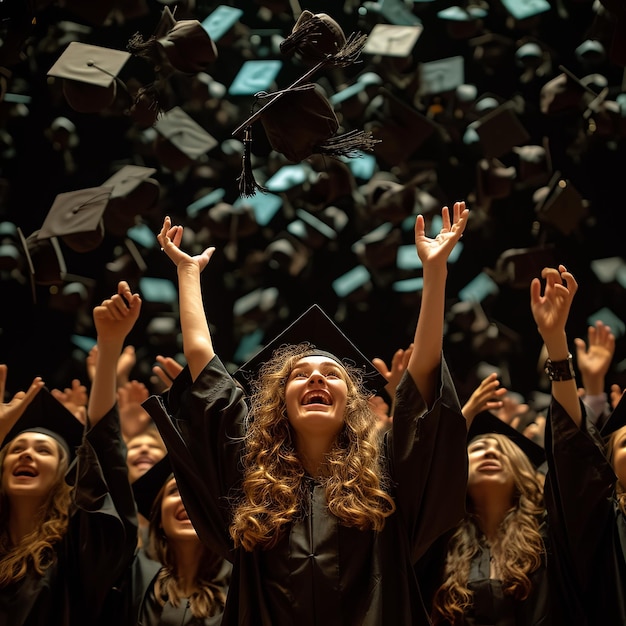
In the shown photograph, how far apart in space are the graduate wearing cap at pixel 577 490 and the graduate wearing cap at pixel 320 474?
52 centimetres

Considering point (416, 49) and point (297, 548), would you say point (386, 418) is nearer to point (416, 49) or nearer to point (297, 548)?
point (297, 548)

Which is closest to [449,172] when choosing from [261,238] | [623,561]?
[261,238]

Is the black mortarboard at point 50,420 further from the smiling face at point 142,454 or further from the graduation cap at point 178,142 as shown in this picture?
the graduation cap at point 178,142

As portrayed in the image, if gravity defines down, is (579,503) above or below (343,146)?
below

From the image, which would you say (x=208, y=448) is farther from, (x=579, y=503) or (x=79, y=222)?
(x=79, y=222)

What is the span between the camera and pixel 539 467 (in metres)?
3.75

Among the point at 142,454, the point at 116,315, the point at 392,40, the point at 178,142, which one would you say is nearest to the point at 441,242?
the point at 116,315

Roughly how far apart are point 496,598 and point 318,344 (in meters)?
1.09

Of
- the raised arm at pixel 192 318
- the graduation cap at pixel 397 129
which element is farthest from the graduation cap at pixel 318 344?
the graduation cap at pixel 397 129

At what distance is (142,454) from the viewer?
13.3ft

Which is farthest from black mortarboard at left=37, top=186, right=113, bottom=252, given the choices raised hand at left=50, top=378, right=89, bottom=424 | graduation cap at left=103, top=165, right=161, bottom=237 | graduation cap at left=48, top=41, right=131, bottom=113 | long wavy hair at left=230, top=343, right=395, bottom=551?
long wavy hair at left=230, top=343, right=395, bottom=551

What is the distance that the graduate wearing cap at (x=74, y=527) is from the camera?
3.14m

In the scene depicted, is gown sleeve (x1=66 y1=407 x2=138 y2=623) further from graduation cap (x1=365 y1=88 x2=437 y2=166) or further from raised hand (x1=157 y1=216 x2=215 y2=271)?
graduation cap (x1=365 y1=88 x2=437 y2=166)

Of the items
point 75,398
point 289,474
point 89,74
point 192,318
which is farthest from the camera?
point 89,74
